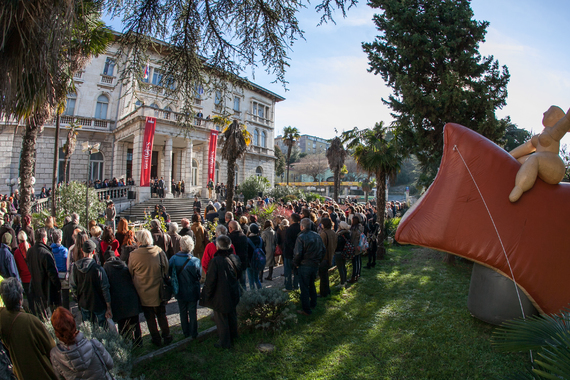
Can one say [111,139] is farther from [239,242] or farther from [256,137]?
[239,242]

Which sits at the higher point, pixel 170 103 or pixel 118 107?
pixel 118 107

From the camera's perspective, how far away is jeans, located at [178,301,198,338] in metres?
4.90

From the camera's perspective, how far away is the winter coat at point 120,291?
4.34 metres

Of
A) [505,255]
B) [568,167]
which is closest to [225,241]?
[505,255]

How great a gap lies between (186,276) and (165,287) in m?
0.34

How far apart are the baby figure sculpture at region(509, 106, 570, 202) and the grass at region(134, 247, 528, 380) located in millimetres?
2414

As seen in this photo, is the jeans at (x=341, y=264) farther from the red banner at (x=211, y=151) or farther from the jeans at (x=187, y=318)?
the red banner at (x=211, y=151)

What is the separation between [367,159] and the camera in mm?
11695

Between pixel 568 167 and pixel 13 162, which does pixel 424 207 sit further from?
pixel 13 162

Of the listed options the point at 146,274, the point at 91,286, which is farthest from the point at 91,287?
the point at 146,274

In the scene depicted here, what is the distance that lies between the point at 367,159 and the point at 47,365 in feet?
35.3

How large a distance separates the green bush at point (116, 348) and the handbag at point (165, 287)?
2.92ft

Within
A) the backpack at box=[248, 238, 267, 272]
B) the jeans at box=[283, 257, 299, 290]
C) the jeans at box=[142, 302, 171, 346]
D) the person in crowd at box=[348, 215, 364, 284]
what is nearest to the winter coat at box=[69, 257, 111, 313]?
the jeans at box=[142, 302, 171, 346]

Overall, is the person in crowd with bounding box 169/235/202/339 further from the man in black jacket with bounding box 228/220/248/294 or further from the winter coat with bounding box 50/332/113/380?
the winter coat with bounding box 50/332/113/380
